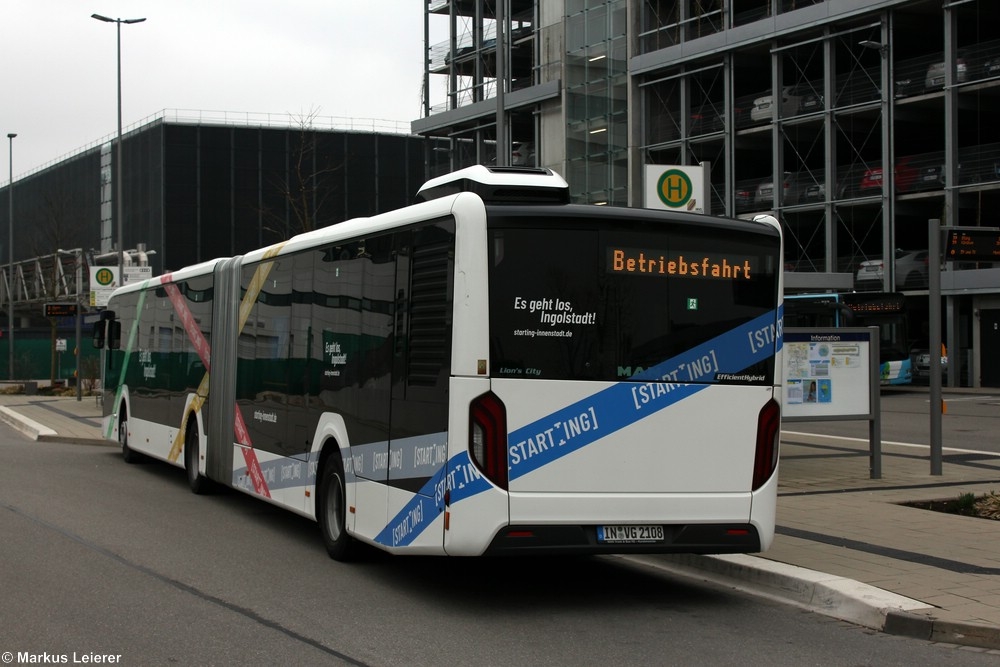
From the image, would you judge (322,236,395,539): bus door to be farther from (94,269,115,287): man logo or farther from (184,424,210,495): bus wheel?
(94,269,115,287): man logo

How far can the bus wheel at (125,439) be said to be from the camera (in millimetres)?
19453

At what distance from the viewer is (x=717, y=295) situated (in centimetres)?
859

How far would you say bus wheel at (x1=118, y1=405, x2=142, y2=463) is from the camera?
1945cm

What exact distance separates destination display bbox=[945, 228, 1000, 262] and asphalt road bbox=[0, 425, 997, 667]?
7177mm

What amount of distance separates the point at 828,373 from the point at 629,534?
811cm

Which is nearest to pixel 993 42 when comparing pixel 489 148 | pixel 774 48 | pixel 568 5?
pixel 774 48

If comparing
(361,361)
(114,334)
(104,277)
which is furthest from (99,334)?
(104,277)

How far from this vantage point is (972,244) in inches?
588

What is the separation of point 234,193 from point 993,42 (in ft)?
173

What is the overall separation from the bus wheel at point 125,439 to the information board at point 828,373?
1057 cm

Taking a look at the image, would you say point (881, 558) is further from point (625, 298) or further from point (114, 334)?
point (114, 334)

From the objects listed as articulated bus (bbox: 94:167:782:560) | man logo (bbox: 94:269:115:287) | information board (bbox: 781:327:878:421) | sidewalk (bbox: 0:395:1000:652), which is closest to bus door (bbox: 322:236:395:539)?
articulated bus (bbox: 94:167:782:560)

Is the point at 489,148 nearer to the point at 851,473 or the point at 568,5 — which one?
the point at 568,5

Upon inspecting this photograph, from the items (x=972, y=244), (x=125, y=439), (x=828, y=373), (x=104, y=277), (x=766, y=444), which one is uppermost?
(x=104, y=277)
